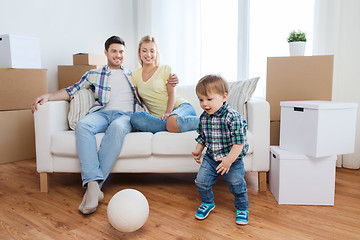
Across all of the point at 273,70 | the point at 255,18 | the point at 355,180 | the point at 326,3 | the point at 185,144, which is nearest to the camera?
the point at 185,144

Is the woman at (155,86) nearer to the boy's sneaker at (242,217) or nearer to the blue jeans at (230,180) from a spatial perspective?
the blue jeans at (230,180)

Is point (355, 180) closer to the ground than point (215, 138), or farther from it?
closer to the ground

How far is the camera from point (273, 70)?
2189mm

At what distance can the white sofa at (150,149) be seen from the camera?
178 cm

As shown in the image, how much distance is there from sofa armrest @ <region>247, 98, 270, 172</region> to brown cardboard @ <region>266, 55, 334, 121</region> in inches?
19.2

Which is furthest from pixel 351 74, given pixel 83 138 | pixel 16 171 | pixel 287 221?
pixel 16 171

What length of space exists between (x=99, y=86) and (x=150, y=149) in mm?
629

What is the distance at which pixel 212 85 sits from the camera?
1349mm

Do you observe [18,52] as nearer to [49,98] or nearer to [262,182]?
[49,98]

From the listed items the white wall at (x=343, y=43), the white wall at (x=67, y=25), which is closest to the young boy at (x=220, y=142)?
the white wall at (x=343, y=43)

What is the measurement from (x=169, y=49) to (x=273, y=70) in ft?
4.89

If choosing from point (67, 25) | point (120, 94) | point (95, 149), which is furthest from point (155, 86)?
point (67, 25)

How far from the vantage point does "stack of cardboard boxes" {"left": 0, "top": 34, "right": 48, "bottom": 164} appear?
249cm

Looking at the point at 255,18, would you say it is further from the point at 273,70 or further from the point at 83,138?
the point at 83,138
